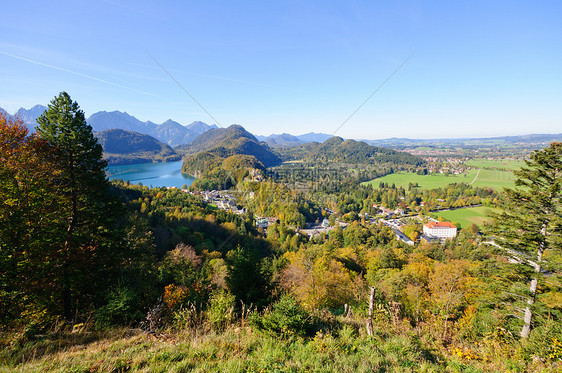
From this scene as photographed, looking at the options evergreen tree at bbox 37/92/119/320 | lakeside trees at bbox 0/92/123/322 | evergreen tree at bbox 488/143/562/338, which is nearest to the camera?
lakeside trees at bbox 0/92/123/322

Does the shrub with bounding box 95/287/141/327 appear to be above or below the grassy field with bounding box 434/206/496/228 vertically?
above

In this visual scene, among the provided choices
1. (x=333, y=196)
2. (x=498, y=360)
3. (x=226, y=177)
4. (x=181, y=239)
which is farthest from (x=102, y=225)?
(x=226, y=177)

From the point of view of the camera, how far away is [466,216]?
182 feet

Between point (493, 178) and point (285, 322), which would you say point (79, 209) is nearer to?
point (285, 322)

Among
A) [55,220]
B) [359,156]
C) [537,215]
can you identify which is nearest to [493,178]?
[359,156]

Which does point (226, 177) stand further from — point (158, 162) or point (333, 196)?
point (158, 162)

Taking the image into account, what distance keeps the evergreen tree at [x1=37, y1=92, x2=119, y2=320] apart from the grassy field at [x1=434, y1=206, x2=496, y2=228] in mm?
63858

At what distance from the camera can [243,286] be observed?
6.34 meters

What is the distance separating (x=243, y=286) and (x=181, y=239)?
23.3 metres

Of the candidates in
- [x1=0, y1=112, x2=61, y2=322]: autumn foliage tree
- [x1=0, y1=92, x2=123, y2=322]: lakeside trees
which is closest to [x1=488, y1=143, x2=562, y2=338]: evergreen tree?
[x1=0, y1=92, x2=123, y2=322]: lakeside trees

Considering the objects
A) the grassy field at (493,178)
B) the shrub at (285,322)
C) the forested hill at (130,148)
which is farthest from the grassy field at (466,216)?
the forested hill at (130,148)

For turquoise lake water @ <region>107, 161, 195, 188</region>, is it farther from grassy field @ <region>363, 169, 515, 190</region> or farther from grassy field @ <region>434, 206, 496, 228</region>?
grassy field @ <region>434, 206, 496, 228</region>

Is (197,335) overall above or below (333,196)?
above

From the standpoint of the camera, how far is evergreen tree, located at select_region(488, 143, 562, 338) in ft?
23.9
